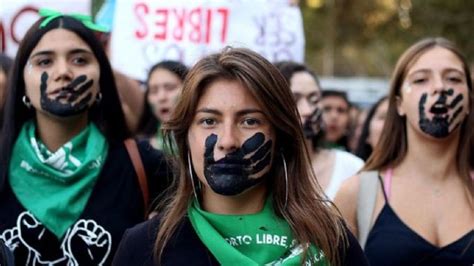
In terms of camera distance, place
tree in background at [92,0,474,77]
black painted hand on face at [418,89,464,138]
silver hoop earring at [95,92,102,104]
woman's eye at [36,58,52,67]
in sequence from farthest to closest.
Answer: tree in background at [92,0,474,77]
black painted hand on face at [418,89,464,138]
silver hoop earring at [95,92,102,104]
woman's eye at [36,58,52,67]

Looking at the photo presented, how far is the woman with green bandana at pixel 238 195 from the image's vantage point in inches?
118

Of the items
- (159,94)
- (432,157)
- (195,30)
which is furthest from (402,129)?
(195,30)

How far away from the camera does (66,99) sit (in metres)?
3.94

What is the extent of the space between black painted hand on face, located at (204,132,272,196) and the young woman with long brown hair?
1.10 metres

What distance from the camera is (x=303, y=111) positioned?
Answer: 5.43 metres

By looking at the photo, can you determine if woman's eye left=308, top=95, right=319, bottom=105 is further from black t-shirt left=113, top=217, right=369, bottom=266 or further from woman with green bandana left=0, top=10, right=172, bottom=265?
black t-shirt left=113, top=217, right=369, bottom=266

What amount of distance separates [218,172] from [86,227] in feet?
A: 3.15

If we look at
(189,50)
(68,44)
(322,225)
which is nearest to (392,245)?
(322,225)

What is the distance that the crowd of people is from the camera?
304 centimetres

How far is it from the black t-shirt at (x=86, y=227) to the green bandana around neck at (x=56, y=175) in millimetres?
29

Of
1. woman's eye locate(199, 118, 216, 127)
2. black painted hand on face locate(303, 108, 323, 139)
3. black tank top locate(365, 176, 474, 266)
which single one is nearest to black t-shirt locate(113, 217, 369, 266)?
woman's eye locate(199, 118, 216, 127)

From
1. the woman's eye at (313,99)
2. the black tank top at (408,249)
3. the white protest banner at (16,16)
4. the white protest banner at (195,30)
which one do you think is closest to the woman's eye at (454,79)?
the black tank top at (408,249)

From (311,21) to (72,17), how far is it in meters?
26.3

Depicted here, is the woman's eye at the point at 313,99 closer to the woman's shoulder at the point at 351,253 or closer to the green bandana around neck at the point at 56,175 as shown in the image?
the green bandana around neck at the point at 56,175
